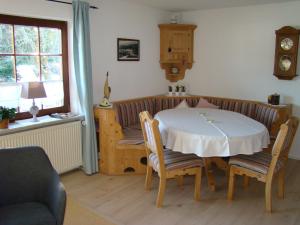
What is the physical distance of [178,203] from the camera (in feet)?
10.3

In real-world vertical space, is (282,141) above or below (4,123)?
below

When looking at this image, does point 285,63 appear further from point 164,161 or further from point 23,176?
point 23,176

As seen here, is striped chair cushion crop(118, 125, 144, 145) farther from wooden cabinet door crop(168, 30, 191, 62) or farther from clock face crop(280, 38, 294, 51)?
clock face crop(280, 38, 294, 51)

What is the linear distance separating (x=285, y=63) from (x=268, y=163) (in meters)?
1.97

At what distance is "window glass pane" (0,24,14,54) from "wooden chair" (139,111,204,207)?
5.48 ft

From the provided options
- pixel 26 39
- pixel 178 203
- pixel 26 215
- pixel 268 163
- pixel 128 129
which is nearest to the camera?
pixel 26 215

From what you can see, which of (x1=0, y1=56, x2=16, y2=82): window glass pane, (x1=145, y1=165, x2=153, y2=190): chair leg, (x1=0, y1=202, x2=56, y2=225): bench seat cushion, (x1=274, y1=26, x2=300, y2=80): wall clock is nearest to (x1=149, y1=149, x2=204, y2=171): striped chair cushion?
(x1=145, y1=165, x2=153, y2=190): chair leg

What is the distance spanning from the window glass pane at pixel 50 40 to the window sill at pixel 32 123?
0.84 m

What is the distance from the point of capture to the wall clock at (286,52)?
4.20 meters

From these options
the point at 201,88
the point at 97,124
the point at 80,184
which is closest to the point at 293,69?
the point at 201,88

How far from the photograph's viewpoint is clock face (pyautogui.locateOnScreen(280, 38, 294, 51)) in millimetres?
4242

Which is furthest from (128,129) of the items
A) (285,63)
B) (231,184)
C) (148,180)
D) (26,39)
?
(285,63)

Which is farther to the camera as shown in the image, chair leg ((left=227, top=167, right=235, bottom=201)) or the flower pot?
chair leg ((left=227, top=167, right=235, bottom=201))

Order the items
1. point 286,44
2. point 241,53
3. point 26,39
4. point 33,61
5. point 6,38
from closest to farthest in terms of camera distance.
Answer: point 6,38 → point 26,39 → point 33,61 → point 286,44 → point 241,53
